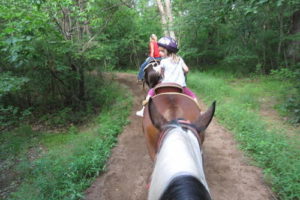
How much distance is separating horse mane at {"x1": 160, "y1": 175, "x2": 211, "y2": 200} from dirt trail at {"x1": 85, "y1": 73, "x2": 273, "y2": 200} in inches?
93.2

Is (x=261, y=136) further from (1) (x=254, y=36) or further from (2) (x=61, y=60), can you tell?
(1) (x=254, y=36)

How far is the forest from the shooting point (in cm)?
380

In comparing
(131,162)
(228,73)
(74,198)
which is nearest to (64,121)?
(131,162)

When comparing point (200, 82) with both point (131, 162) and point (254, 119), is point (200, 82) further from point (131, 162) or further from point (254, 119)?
point (131, 162)

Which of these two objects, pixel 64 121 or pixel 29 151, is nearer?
pixel 29 151

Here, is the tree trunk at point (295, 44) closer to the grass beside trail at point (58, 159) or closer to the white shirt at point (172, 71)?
the white shirt at point (172, 71)

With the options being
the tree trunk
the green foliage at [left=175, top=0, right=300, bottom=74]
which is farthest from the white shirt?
the tree trunk

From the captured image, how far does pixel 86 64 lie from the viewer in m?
7.74

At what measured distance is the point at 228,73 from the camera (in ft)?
35.5

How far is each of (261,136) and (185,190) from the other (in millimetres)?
3960

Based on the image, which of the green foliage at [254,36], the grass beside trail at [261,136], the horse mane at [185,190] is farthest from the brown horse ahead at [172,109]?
the green foliage at [254,36]

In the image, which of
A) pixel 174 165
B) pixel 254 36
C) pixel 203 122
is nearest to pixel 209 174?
pixel 203 122

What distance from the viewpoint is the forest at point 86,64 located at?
380 cm

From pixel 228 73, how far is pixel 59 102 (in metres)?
8.85
